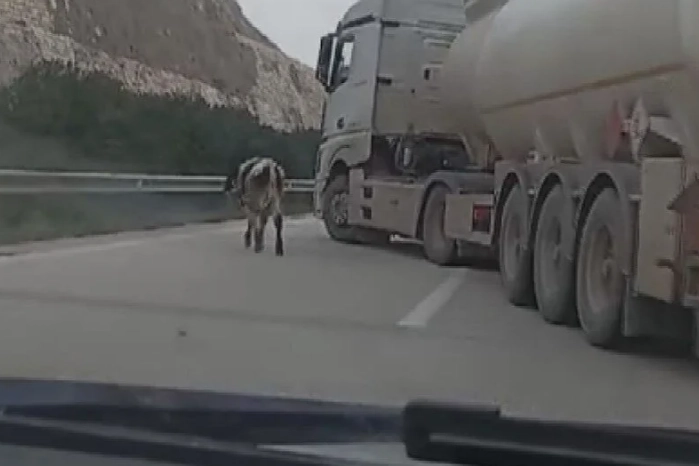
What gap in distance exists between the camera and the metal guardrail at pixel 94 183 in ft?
75.5

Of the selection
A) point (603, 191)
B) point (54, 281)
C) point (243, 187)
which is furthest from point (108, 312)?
point (243, 187)

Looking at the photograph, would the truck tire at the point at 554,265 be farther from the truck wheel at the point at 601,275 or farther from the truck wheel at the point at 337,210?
the truck wheel at the point at 337,210

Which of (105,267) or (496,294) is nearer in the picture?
(496,294)

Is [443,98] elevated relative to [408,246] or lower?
elevated

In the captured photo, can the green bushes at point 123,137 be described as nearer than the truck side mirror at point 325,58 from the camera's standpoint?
No

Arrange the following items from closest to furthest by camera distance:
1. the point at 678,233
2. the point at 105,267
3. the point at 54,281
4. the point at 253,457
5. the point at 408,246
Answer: the point at 253,457 < the point at 678,233 < the point at 54,281 < the point at 105,267 < the point at 408,246

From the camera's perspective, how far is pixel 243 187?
21750 mm

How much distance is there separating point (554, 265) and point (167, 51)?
44.4m

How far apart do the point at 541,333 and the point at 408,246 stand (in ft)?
43.1

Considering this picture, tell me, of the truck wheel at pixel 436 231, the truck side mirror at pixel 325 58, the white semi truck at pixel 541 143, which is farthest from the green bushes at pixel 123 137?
the truck wheel at pixel 436 231

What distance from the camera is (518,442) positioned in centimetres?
352

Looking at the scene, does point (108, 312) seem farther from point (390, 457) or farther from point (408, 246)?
point (408, 246)

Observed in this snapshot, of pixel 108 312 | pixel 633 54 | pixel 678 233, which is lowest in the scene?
pixel 108 312

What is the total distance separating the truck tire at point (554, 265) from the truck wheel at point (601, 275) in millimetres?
407
